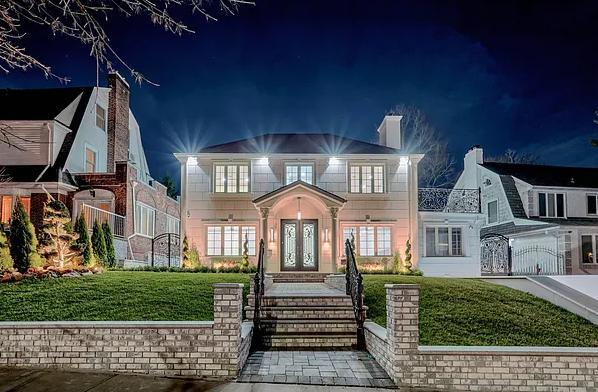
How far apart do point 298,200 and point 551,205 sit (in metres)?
13.3

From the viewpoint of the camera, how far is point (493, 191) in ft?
83.9

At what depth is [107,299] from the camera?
1046 cm

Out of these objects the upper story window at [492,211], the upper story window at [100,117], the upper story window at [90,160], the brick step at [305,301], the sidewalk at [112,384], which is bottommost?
the sidewalk at [112,384]

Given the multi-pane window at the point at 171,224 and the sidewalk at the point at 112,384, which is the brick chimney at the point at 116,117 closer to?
the multi-pane window at the point at 171,224

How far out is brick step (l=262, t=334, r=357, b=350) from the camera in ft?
30.9

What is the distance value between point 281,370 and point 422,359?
215cm

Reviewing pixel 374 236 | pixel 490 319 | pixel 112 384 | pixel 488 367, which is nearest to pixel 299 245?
pixel 374 236

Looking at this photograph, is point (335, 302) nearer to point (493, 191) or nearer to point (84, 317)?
point (84, 317)

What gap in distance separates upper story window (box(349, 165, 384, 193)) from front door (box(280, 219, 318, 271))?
2352 millimetres

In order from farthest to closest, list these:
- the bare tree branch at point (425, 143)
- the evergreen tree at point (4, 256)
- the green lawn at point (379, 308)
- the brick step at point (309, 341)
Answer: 1. the bare tree branch at point (425, 143)
2. the evergreen tree at point (4, 256)
3. the brick step at point (309, 341)
4. the green lawn at point (379, 308)

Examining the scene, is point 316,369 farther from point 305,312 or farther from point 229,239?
point 229,239

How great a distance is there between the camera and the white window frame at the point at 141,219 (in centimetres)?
2005

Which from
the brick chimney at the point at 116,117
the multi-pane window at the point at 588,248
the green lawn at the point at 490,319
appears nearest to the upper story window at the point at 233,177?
the brick chimney at the point at 116,117

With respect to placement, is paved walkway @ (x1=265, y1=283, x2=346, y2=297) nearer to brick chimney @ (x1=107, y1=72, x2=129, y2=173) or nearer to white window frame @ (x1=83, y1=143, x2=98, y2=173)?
white window frame @ (x1=83, y1=143, x2=98, y2=173)
